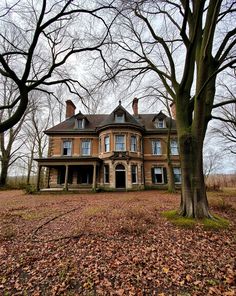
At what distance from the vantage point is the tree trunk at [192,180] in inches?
221

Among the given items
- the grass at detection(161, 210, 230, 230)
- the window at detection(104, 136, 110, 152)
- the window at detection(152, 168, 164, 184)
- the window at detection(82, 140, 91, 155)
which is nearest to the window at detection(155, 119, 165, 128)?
the window at detection(152, 168, 164, 184)

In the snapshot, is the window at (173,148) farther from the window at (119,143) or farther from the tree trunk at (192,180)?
the tree trunk at (192,180)

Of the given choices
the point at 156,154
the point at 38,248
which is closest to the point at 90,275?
the point at 38,248

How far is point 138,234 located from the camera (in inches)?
192

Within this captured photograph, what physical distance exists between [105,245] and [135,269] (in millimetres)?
1221

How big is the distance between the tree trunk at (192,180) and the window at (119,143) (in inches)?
504

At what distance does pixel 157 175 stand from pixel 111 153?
650cm

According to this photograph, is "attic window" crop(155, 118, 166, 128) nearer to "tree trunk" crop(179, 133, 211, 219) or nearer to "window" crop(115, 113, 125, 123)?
"window" crop(115, 113, 125, 123)

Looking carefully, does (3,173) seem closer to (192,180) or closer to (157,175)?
(157,175)

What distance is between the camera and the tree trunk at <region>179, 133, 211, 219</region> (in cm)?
562

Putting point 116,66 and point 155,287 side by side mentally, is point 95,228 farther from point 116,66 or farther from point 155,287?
point 116,66

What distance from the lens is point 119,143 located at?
740 inches

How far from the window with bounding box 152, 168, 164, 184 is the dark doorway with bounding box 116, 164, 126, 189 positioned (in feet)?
13.7

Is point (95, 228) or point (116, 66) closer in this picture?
point (95, 228)
